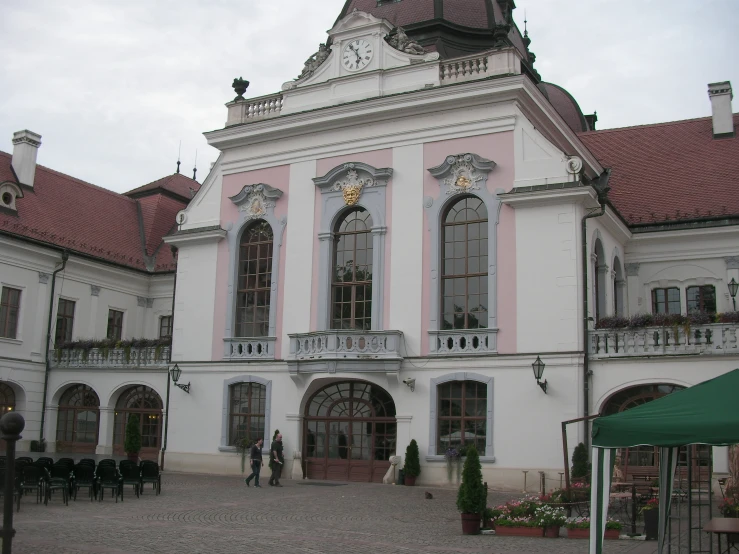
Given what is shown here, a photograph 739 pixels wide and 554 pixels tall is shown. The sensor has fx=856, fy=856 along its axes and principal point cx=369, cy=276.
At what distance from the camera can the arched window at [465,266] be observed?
22578mm

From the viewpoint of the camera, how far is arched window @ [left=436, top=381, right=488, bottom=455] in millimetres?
21906

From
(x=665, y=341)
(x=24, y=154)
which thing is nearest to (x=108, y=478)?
(x=665, y=341)

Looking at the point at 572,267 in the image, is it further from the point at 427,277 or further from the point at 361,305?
the point at 361,305

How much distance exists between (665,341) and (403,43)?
36.9 ft

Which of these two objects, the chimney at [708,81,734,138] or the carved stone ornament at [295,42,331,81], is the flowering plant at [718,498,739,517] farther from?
the chimney at [708,81,734,138]

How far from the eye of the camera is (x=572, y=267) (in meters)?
21.3

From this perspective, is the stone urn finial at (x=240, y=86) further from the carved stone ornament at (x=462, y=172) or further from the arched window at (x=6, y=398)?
the arched window at (x=6, y=398)

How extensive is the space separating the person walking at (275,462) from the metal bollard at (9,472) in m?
15.2

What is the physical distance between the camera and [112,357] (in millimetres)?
29500

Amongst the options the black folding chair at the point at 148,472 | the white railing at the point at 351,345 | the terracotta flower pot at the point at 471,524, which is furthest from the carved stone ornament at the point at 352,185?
the terracotta flower pot at the point at 471,524

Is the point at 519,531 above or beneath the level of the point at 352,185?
beneath

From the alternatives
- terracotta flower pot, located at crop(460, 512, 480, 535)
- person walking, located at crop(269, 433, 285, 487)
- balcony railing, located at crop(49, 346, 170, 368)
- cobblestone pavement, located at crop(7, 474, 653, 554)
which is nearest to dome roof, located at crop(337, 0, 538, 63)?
person walking, located at crop(269, 433, 285, 487)

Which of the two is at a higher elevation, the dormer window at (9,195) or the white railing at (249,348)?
the dormer window at (9,195)

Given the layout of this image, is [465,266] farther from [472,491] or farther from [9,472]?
[9,472]
